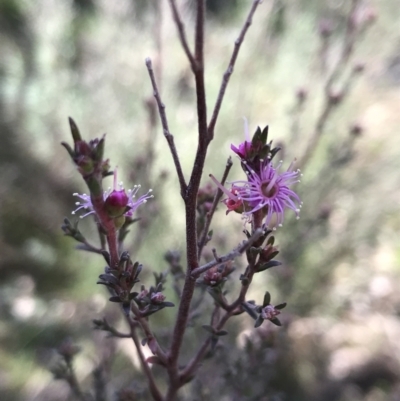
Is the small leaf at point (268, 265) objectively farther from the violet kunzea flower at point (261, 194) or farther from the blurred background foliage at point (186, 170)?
the blurred background foliage at point (186, 170)

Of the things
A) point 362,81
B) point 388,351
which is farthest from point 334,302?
point 362,81

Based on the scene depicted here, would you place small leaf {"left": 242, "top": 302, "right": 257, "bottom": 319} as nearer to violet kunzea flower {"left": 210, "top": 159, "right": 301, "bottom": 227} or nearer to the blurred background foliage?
violet kunzea flower {"left": 210, "top": 159, "right": 301, "bottom": 227}

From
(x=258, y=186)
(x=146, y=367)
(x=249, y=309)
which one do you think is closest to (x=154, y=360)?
(x=146, y=367)

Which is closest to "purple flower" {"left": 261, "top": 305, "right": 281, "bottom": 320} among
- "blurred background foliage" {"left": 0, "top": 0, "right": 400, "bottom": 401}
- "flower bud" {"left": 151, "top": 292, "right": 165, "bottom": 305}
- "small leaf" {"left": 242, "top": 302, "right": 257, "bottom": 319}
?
"small leaf" {"left": 242, "top": 302, "right": 257, "bottom": 319}

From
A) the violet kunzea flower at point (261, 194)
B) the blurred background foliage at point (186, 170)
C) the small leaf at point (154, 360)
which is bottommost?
the small leaf at point (154, 360)

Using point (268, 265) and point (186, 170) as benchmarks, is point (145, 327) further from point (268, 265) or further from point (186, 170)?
point (186, 170)

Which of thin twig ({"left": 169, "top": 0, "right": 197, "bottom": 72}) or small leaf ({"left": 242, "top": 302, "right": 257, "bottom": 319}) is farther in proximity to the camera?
small leaf ({"left": 242, "top": 302, "right": 257, "bottom": 319})

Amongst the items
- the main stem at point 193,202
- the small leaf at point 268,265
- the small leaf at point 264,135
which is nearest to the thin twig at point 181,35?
the main stem at point 193,202

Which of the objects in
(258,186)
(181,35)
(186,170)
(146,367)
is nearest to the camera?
(181,35)
